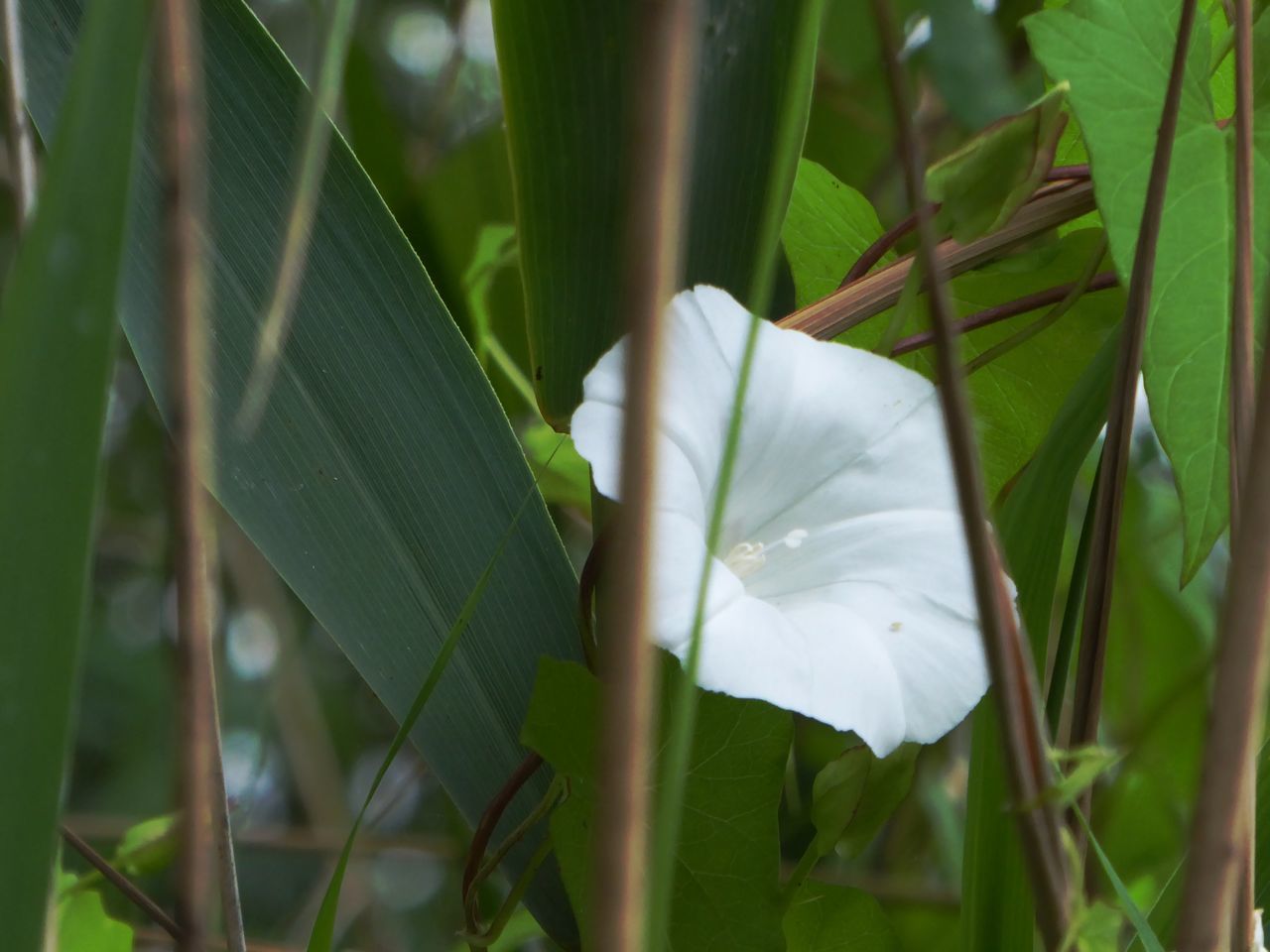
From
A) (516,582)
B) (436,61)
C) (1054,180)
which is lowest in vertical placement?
(516,582)

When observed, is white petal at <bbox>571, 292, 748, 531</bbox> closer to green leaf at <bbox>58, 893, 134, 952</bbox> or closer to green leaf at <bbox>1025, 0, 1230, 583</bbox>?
green leaf at <bbox>1025, 0, 1230, 583</bbox>

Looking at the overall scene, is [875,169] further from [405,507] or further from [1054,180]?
[405,507]

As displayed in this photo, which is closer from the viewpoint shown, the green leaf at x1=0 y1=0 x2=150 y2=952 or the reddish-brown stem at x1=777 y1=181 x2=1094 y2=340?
the green leaf at x1=0 y1=0 x2=150 y2=952

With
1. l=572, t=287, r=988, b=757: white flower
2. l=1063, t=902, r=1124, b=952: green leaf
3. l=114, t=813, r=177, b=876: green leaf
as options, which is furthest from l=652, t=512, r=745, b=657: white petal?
l=114, t=813, r=177, b=876: green leaf

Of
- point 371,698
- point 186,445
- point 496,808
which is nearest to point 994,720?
point 496,808

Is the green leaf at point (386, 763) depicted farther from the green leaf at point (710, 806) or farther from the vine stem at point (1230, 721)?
the vine stem at point (1230, 721)

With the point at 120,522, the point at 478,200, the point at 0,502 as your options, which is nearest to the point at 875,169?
the point at 478,200
